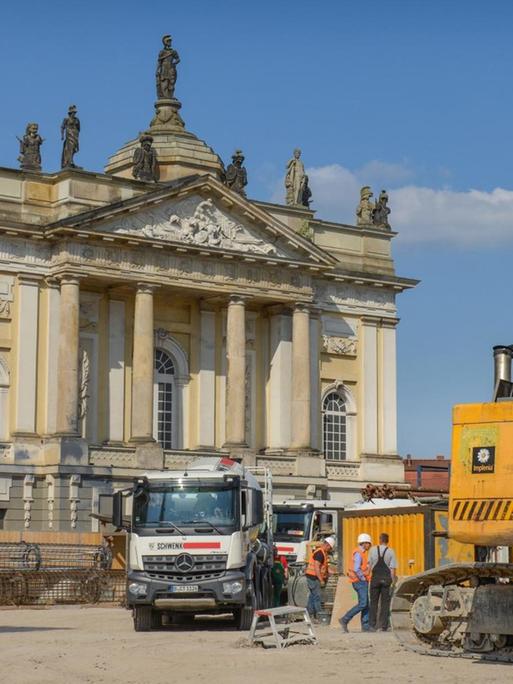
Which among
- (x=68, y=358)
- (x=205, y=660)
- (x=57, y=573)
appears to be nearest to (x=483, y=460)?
(x=205, y=660)

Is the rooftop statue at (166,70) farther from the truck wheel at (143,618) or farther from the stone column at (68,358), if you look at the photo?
the truck wheel at (143,618)

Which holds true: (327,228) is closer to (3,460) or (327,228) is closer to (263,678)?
(3,460)

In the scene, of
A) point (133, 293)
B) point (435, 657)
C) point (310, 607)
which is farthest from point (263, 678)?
point (133, 293)

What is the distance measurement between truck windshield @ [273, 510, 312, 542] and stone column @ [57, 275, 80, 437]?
13.5 meters

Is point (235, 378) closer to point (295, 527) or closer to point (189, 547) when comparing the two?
point (295, 527)

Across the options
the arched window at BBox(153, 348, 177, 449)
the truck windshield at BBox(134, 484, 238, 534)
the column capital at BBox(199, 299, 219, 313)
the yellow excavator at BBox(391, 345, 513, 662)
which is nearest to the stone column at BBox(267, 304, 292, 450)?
the column capital at BBox(199, 299, 219, 313)

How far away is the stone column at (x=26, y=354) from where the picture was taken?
177 feet

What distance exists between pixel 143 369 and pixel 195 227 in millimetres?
5667

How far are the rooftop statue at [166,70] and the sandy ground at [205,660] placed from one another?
3594cm

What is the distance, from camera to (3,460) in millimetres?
53344

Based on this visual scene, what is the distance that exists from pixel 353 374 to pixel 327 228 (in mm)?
5827

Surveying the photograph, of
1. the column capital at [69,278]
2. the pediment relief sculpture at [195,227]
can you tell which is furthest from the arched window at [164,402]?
the column capital at [69,278]

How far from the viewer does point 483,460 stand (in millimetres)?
20453

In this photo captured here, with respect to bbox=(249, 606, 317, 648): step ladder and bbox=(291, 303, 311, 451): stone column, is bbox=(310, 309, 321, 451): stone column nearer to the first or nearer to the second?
bbox=(291, 303, 311, 451): stone column
